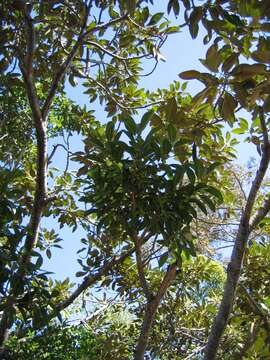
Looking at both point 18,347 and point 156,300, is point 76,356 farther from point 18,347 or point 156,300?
point 156,300

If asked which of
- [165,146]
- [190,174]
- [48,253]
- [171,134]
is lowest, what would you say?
[190,174]

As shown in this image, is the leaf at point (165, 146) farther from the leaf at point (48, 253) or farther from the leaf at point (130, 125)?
the leaf at point (48, 253)

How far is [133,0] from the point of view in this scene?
2.64 m

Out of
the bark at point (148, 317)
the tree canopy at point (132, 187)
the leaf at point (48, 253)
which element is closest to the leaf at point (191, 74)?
the tree canopy at point (132, 187)

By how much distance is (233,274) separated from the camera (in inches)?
90.1

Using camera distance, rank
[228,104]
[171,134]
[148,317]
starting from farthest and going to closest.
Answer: [148,317] → [171,134] → [228,104]

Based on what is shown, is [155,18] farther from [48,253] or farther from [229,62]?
[48,253]

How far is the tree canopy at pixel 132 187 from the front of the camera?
243 centimetres

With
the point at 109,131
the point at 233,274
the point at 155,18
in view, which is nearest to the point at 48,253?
the point at 109,131

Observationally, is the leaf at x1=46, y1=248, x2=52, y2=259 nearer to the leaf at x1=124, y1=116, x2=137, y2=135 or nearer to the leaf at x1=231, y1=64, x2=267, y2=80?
the leaf at x1=124, y1=116, x2=137, y2=135

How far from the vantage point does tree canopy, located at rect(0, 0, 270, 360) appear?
7.97 feet

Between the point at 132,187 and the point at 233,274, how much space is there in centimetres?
71

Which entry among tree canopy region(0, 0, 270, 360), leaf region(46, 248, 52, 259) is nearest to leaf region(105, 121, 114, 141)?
tree canopy region(0, 0, 270, 360)

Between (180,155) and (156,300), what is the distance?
89 centimetres
